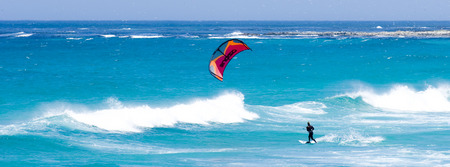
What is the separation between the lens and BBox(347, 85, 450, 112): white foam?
100ft

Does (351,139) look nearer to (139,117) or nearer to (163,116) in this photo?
(163,116)

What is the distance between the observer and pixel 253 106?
30.0 metres

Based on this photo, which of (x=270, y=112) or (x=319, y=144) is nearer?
(x=319, y=144)

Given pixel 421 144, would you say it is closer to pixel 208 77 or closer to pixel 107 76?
pixel 208 77

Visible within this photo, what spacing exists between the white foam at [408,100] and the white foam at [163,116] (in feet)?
28.8

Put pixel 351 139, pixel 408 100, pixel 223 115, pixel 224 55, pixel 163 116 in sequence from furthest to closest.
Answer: pixel 408 100, pixel 223 115, pixel 163 116, pixel 351 139, pixel 224 55

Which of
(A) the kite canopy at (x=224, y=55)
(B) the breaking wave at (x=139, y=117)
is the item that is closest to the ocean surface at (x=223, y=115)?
(B) the breaking wave at (x=139, y=117)

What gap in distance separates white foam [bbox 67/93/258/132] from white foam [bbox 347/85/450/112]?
877cm

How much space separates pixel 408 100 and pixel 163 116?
1559 centimetres

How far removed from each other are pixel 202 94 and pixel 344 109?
973cm

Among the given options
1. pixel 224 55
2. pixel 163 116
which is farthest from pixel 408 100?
pixel 224 55

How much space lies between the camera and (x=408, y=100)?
108 feet

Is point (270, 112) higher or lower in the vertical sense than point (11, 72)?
lower

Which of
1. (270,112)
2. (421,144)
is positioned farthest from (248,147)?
(270,112)
